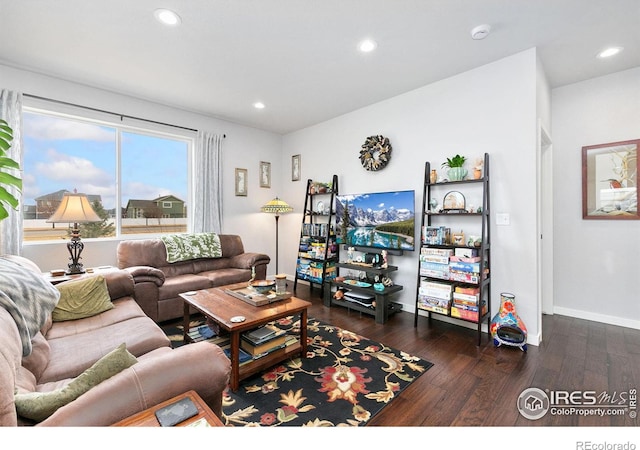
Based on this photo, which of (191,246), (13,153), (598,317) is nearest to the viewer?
(13,153)

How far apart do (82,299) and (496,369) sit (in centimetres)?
328

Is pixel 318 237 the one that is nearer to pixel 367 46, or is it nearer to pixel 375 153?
pixel 375 153

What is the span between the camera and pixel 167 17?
2.13 metres

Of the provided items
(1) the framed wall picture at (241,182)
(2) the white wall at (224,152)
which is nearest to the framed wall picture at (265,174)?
(2) the white wall at (224,152)

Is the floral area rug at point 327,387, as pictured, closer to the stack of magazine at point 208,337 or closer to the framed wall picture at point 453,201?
the stack of magazine at point 208,337

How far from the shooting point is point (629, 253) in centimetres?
281

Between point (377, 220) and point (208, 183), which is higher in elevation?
point (208, 183)

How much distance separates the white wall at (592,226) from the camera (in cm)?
280

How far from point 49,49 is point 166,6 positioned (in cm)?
150

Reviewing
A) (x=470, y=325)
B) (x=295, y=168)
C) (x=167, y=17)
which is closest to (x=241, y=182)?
(x=295, y=168)

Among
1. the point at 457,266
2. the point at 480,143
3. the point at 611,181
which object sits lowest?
the point at 457,266

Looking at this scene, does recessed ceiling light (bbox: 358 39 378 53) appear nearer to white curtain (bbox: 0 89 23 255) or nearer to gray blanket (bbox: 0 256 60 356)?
gray blanket (bbox: 0 256 60 356)
